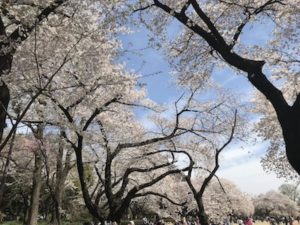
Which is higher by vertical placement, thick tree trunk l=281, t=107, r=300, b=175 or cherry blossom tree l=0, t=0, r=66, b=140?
cherry blossom tree l=0, t=0, r=66, b=140

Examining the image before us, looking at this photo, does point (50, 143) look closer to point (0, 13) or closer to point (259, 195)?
point (0, 13)

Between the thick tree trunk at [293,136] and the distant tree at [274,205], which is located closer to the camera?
the thick tree trunk at [293,136]

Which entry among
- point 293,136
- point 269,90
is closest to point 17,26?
point 269,90

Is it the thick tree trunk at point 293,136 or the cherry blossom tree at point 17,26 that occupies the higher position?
the cherry blossom tree at point 17,26

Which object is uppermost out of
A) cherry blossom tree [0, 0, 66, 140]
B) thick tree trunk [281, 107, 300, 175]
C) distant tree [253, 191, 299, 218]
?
distant tree [253, 191, 299, 218]

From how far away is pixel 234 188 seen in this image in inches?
2995

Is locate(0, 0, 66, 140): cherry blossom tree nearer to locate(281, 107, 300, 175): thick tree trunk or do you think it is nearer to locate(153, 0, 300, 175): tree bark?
locate(153, 0, 300, 175): tree bark

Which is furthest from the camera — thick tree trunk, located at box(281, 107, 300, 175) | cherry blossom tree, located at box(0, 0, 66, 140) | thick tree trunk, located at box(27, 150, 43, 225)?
thick tree trunk, located at box(27, 150, 43, 225)

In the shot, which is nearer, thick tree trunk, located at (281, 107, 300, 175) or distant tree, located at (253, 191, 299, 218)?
thick tree trunk, located at (281, 107, 300, 175)

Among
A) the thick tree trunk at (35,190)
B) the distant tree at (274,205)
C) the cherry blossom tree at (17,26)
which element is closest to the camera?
the cherry blossom tree at (17,26)

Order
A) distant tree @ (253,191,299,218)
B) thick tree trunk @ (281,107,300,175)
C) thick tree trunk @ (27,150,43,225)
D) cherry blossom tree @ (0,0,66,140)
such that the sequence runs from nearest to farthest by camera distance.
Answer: thick tree trunk @ (281,107,300,175) → cherry blossom tree @ (0,0,66,140) → thick tree trunk @ (27,150,43,225) → distant tree @ (253,191,299,218)

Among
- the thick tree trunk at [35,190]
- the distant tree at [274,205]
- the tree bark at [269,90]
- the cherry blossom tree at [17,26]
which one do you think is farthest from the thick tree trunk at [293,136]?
the distant tree at [274,205]

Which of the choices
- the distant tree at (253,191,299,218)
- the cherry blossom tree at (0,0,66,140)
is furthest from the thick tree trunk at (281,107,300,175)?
the distant tree at (253,191,299,218)

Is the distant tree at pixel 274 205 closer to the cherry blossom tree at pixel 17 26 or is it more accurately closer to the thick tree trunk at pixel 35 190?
the thick tree trunk at pixel 35 190
